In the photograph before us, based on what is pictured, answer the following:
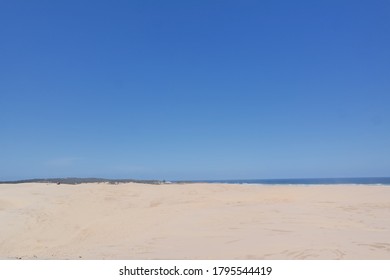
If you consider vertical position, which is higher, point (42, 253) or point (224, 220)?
point (224, 220)

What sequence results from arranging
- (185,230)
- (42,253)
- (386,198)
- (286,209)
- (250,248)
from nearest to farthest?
(250,248), (42,253), (185,230), (286,209), (386,198)

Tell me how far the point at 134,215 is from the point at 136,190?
203 inches

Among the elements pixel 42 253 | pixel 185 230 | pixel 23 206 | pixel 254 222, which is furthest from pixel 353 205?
pixel 23 206

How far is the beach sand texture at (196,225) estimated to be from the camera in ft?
19.9

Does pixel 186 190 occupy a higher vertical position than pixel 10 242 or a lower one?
higher

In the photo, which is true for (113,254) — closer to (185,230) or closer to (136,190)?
(185,230)

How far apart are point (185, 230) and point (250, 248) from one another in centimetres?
224

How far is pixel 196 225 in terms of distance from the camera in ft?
27.2

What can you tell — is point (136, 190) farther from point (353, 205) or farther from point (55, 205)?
point (353, 205)

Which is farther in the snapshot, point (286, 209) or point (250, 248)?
point (286, 209)

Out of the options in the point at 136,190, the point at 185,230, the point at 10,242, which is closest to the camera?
the point at 185,230

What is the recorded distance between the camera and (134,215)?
10023mm

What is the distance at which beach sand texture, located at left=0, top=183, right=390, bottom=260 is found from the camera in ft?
19.9

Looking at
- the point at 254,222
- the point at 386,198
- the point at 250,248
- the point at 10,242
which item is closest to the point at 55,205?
the point at 10,242
